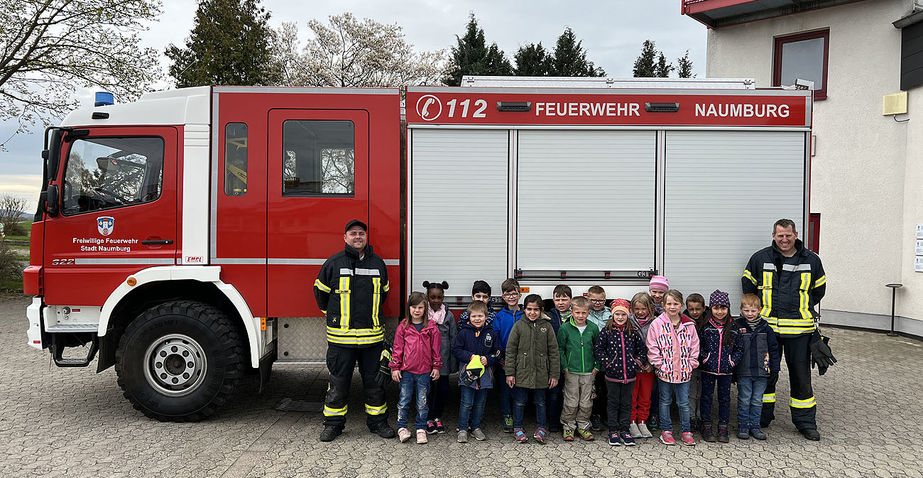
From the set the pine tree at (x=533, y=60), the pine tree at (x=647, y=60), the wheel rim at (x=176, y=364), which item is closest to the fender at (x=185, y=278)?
the wheel rim at (x=176, y=364)

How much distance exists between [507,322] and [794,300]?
246cm

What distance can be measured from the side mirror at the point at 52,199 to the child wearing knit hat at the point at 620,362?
4.70m

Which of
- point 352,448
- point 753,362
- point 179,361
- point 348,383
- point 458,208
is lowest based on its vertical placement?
point 352,448

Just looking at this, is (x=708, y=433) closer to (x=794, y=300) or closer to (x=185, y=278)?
(x=794, y=300)

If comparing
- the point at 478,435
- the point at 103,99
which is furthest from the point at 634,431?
the point at 103,99

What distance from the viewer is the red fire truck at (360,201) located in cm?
502

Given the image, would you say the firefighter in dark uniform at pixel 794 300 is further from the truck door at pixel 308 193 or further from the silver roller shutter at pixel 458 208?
the truck door at pixel 308 193

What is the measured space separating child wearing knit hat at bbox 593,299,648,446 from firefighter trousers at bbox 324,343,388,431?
182cm

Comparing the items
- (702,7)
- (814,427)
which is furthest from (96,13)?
(814,427)

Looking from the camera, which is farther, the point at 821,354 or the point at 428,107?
the point at 428,107

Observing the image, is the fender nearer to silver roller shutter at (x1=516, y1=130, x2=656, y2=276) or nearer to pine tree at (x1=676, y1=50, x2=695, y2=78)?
silver roller shutter at (x1=516, y1=130, x2=656, y2=276)

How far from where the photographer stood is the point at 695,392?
16.7ft

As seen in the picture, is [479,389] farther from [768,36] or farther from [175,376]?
[768,36]

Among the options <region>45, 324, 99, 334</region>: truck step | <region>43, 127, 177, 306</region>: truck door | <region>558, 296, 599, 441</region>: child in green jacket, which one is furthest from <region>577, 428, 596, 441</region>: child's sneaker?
<region>45, 324, 99, 334</region>: truck step
